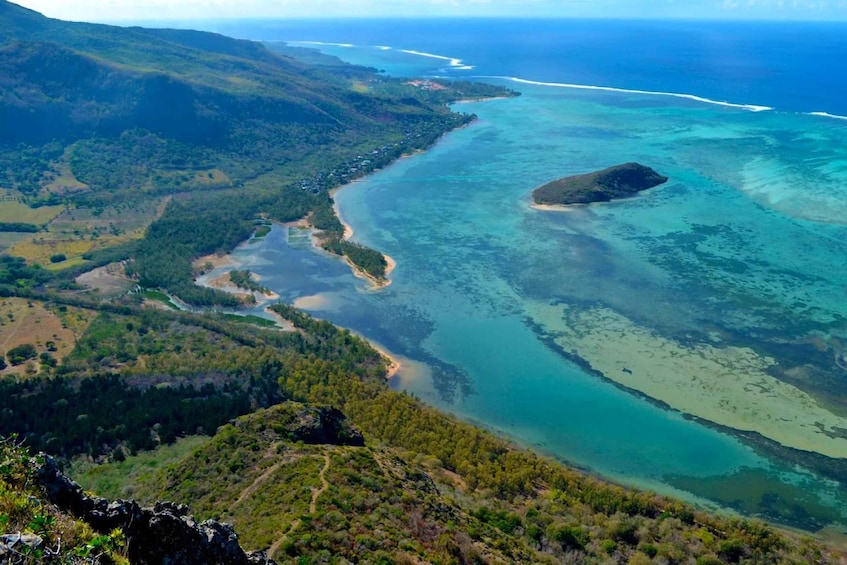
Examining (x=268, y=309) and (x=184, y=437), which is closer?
(x=184, y=437)

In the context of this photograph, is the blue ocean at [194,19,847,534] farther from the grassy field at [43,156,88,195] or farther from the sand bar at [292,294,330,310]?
the grassy field at [43,156,88,195]

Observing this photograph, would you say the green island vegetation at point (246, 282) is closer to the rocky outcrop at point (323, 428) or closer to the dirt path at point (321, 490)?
the rocky outcrop at point (323, 428)

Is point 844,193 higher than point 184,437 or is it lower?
higher

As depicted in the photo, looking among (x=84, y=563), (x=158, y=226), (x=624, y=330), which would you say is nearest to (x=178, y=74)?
(x=158, y=226)

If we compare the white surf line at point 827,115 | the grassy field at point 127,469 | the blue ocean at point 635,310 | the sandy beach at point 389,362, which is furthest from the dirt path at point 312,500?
the white surf line at point 827,115

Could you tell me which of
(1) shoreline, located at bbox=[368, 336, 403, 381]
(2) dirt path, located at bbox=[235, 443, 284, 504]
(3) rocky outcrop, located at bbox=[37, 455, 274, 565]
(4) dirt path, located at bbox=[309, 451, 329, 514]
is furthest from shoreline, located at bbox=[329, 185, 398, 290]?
(3) rocky outcrop, located at bbox=[37, 455, 274, 565]

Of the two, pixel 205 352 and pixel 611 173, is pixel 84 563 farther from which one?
pixel 611 173

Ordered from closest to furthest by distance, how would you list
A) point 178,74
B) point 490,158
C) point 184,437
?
point 184,437 → point 490,158 → point 178,74
